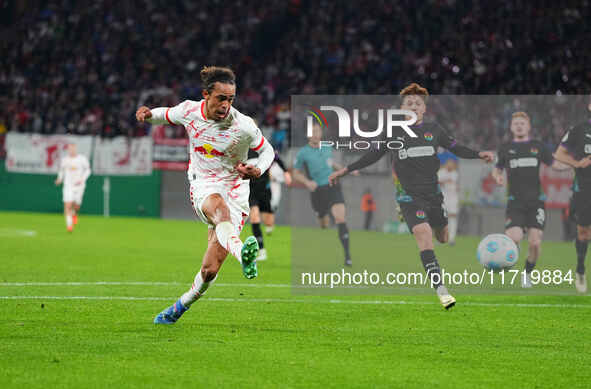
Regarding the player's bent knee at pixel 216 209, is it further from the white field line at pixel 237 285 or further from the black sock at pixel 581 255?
the black sock at pixel 581 255

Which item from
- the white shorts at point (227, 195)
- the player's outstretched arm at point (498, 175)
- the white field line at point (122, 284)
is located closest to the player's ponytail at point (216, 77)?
the white shorts at point (227, 195)

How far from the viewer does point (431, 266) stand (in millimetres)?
10062

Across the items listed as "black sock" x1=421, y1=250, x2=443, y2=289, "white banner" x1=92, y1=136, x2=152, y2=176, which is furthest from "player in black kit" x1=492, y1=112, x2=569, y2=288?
"white banner" x1=92, y1=136, x2=152, y2=176

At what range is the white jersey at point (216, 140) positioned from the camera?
7949mm

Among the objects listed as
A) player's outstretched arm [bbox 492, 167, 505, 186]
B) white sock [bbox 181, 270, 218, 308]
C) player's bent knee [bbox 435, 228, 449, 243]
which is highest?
player's outstretched arm [bbox 492, 167, 505, 186]

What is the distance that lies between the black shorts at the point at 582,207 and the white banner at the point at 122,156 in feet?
70.9

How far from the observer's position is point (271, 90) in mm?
33312

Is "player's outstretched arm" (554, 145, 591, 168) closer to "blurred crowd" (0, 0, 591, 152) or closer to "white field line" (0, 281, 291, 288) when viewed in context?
"white field line" (0, 281, 291, 288)

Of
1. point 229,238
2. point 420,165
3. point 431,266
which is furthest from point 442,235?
point 229,238

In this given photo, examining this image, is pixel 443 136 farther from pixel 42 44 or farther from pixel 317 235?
pixel 42 44

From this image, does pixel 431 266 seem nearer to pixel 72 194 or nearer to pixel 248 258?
pixel 248 258

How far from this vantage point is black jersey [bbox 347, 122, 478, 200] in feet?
34.1

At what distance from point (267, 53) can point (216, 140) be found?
94.2 ft

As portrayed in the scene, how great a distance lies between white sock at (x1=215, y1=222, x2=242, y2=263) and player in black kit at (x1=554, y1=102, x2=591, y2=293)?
17.4 ft
